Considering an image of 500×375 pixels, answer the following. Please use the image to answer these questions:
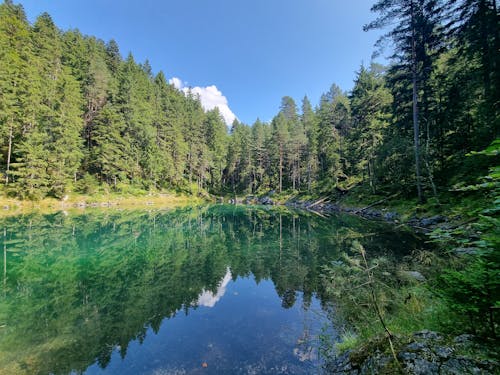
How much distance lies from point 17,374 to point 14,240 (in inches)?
549

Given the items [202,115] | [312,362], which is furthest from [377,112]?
[202,115]

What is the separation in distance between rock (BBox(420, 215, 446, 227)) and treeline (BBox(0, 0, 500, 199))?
274 centimetres

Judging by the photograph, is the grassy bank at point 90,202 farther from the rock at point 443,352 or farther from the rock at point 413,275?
the rock at point 443,352

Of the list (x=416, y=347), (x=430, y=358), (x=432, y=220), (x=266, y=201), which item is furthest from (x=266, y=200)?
(x=430, y=358)

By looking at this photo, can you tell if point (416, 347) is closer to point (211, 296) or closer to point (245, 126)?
point (211, 296)

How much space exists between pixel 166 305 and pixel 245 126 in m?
71.7

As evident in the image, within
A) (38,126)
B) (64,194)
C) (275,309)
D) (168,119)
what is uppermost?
(168,119)

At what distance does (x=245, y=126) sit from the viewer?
75.2 metres

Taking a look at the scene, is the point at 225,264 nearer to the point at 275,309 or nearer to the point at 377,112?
the point at 275,309

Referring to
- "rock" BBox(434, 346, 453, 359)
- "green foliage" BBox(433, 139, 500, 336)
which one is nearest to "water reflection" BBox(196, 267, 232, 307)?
"rock" BBox(434, 346, 453, 359)

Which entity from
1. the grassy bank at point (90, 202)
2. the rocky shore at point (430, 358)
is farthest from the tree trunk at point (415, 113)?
the grassy bank at point (90, 202)

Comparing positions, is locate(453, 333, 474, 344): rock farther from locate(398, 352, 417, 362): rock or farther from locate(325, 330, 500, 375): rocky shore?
locate(398, 352, 417, 362): rock

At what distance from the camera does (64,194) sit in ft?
109

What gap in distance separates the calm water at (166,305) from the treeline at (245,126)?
11612mm
